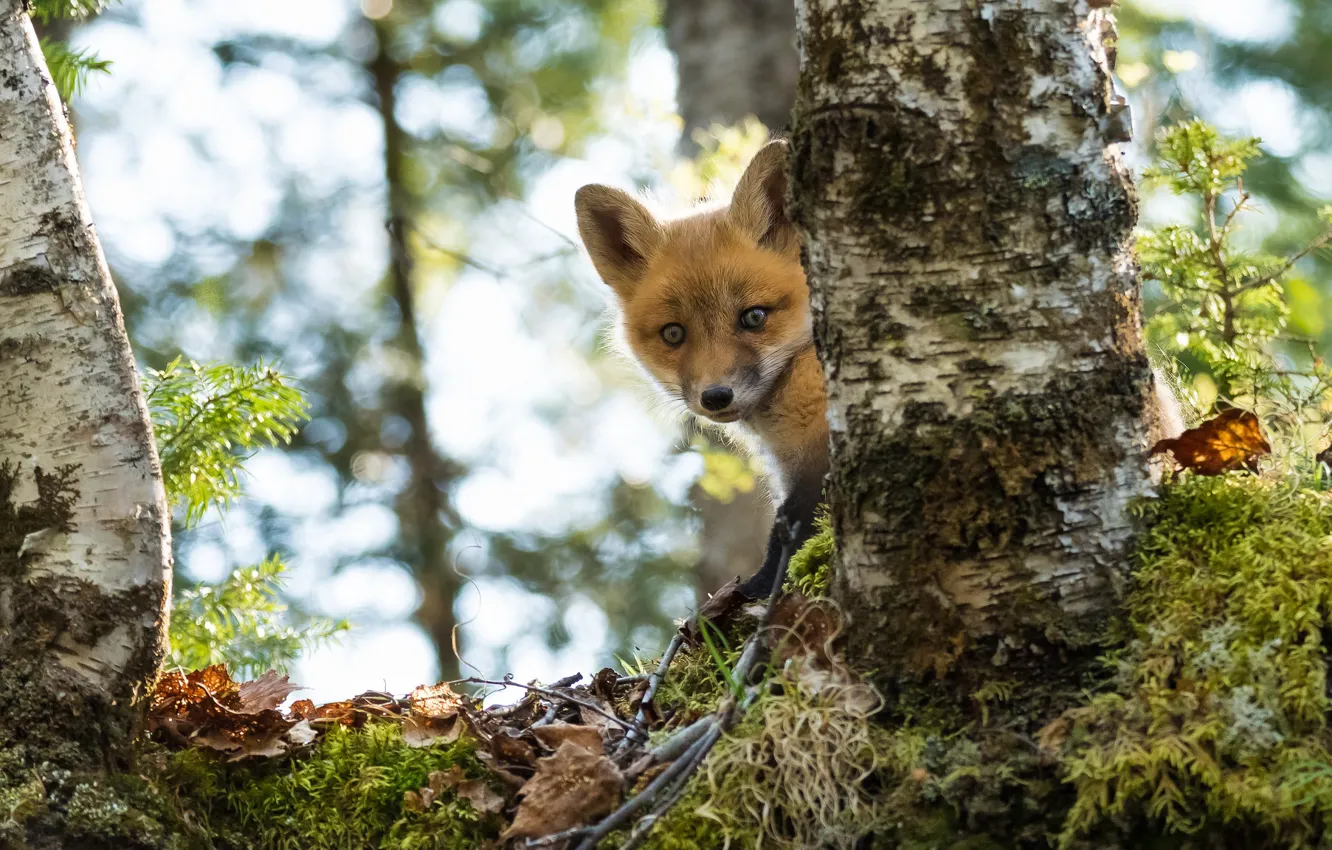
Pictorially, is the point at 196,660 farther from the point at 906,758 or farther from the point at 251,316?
the point at 251,316

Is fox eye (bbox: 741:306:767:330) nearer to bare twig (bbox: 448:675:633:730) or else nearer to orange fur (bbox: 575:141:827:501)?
orange fur (bbox: 575:141:827:501)

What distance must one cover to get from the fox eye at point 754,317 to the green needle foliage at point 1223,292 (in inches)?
60.8

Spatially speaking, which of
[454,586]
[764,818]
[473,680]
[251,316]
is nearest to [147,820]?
[473,680]

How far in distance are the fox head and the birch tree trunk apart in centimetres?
247

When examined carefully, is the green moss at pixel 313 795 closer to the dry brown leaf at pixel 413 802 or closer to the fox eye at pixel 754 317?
the dry brown leaf at pixel 413 802

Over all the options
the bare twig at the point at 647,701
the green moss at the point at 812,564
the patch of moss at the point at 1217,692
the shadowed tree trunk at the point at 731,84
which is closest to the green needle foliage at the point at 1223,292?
the patch of moss at the point at 1217,692

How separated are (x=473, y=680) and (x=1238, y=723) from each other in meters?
1.82

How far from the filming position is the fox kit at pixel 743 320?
4.51 meters

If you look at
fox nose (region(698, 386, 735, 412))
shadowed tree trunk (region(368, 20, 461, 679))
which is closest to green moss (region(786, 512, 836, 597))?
fox nose (region(698, 386, 735, 412))

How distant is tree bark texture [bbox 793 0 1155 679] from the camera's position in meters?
2.37

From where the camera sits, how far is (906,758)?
230 cm

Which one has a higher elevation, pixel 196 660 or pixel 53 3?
pixel 53 3

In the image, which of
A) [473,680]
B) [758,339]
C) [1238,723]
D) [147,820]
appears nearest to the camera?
[1238,723]

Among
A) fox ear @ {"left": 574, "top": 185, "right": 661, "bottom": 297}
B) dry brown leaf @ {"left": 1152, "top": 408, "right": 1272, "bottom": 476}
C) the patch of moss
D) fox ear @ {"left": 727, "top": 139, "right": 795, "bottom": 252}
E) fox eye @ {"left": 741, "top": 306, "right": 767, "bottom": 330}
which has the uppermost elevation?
fox ear @ {"left": 574, "top": 185, "right": 661, "bottom": 297}
